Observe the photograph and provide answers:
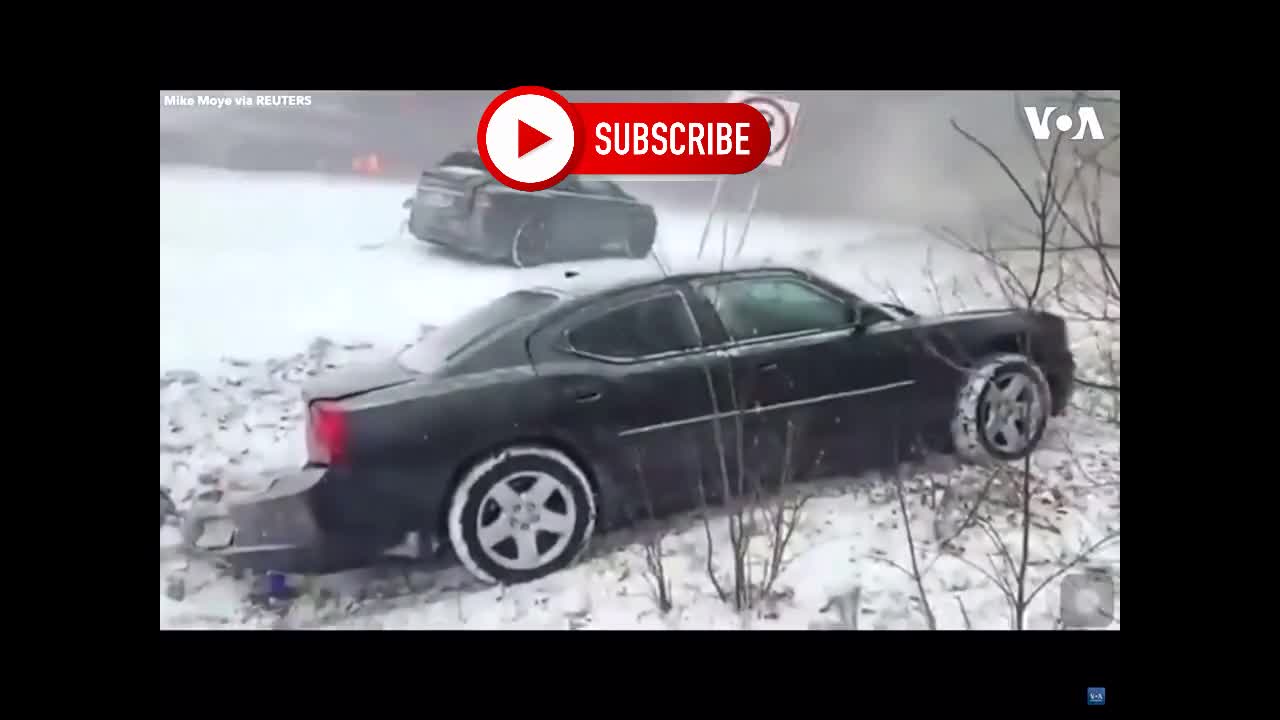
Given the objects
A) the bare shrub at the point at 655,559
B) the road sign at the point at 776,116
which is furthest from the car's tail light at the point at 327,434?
the road sign at the point at 776,116

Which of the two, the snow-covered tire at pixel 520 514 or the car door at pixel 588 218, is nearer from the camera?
the snow-covered tire at pixel 520 514

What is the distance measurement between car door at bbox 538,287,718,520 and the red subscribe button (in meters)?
0.48

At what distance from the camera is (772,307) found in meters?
3.13

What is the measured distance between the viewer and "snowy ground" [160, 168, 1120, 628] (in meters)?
3.08

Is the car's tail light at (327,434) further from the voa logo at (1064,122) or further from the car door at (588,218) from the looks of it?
the voa logo at (1064,122)

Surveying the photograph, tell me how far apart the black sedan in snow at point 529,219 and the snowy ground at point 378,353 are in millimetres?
54

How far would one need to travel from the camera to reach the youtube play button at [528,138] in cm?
311

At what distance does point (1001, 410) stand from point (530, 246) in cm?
182

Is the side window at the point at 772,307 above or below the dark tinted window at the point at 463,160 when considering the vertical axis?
below

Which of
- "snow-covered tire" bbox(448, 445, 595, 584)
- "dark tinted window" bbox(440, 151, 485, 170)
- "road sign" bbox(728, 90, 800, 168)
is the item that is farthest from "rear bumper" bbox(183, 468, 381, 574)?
"road sign" bbox(728, 90, 800, 168)

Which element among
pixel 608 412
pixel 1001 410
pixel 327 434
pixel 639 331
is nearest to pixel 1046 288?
pixel 1001 410

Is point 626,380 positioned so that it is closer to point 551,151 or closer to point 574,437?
point 574,437

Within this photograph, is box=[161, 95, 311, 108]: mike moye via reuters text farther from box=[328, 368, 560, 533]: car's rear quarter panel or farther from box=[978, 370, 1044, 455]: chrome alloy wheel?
box=[978, 370, 1044, 455]: chrome alloy wheel

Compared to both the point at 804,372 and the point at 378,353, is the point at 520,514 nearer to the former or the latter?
the point at 378,353
